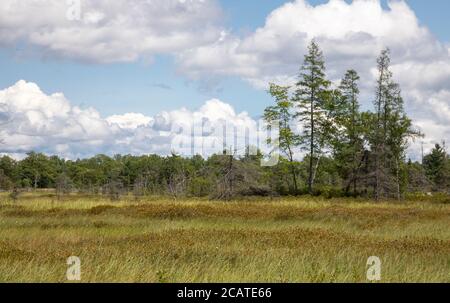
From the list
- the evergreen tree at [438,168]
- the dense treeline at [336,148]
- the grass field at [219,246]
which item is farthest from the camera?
the evergreen tree at [438,168]

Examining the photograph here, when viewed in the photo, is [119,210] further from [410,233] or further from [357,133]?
[357,133]

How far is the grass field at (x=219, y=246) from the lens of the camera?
8.94 m

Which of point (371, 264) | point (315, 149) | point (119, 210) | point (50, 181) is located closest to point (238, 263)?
point (371, 264)

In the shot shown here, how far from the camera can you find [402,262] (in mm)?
11000

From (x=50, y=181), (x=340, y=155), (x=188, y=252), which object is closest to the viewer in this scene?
(x=188, y=252)

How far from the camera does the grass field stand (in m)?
8.94

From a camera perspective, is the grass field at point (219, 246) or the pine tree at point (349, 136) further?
the pine tree at point (349, 136)

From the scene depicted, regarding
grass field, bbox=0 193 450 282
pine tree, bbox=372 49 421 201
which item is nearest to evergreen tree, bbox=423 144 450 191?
pine tree, bbox=372 49 421 201

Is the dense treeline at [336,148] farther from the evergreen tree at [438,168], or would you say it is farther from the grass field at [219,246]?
the evergreen tree at [438,168]

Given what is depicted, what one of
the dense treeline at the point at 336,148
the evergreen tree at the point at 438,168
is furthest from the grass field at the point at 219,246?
the evergreen tree at the point at 438,168

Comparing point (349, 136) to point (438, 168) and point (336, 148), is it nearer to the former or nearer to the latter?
point (336, 148)

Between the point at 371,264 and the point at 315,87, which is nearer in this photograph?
the point at 371,264

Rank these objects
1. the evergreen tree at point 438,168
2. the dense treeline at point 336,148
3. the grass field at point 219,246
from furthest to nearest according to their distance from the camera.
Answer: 1. the evergreen tree at point 438,168
2. the dense treeline at point 336,148
3. the grass field at point 219,246
